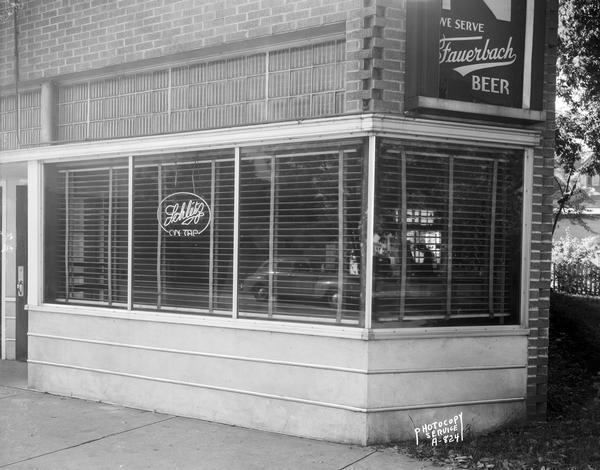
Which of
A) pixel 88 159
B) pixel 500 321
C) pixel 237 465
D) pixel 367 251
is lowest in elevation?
pixel 237 465

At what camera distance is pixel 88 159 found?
7.90 m

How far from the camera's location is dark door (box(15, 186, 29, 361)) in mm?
9492

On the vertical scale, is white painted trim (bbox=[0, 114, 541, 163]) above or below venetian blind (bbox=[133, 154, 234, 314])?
above

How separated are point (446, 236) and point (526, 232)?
789 millimetres

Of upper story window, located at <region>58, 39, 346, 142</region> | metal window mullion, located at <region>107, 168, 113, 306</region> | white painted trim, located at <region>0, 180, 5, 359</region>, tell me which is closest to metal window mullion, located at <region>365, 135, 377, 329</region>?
upper story window, located at <region>58, 39, 346, 142</region>

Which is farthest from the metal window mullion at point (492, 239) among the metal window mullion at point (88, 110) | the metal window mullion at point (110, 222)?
the metal window mullion at point (88, 110)

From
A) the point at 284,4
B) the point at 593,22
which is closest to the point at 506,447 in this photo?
the point at 284,4

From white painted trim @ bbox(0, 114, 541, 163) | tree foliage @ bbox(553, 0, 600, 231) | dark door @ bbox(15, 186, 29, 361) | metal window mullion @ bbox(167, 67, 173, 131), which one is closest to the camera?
white painted trim @ bbox(0, 114, 541, 163)

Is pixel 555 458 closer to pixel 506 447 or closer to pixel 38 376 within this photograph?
pixel 506 447

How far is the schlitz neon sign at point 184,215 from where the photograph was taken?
711 centimetres

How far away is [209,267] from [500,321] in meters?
2.76

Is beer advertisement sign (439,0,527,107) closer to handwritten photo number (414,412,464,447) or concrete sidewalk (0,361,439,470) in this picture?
handwritten photo number (414,412,464,447)

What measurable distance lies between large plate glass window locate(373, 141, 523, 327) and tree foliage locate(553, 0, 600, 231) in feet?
20.8

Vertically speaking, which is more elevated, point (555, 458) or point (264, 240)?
point (264, 240)
